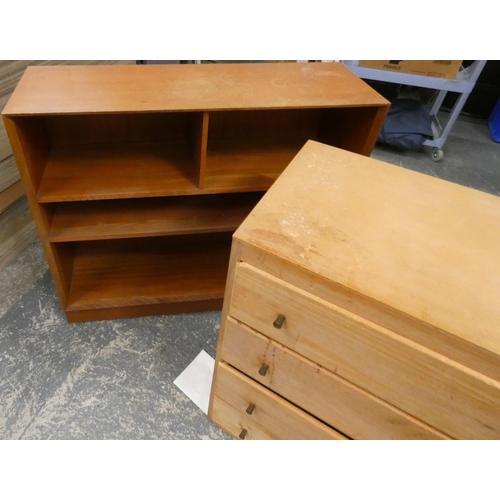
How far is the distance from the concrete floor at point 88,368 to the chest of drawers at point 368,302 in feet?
1.57

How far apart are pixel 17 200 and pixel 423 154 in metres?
2.55

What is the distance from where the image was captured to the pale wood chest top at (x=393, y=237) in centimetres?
58

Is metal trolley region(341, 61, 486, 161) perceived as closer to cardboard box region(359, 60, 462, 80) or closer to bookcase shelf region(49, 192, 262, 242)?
cardboard box region(359, 60, 462, 80)

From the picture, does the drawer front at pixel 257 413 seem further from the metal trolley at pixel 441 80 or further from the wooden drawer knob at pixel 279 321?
the metal trolley at pixel 441 80

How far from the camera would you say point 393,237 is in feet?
2.26

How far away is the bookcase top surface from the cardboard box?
4.32 feet

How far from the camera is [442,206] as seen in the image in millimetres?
770

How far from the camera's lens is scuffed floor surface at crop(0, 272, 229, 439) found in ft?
3.74

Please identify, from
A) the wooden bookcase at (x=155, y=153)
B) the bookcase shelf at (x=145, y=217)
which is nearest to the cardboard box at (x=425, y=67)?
the wooden bookcase at (x=155, y=153)

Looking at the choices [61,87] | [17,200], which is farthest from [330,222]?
[17,200]

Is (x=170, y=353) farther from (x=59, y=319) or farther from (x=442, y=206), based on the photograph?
(x=442, y=206)

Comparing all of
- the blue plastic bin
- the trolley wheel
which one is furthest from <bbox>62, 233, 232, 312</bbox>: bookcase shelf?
the blue plastic bin

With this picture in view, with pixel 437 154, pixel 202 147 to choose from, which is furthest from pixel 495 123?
pixel 202 147

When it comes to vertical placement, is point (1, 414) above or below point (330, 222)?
below
